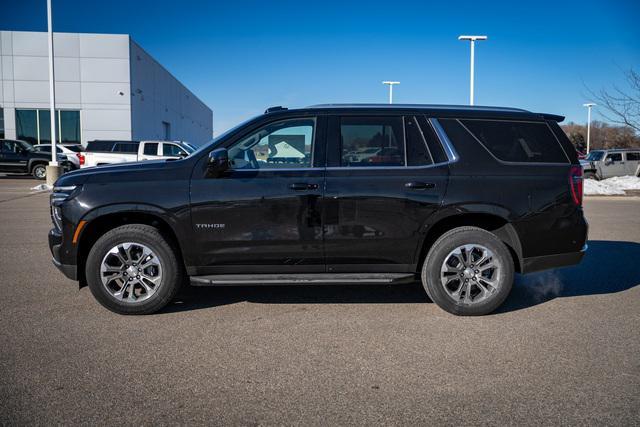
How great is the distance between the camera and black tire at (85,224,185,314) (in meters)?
4.51

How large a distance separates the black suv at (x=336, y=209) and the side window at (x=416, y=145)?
0.01m

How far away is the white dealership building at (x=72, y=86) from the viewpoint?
1356 inches

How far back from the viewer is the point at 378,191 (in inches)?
179

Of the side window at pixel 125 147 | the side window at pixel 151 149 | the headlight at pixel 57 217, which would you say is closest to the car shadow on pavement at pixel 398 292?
the headlight at pixel 57 217

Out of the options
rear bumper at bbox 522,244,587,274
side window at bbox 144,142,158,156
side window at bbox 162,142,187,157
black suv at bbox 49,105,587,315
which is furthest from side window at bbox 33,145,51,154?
rear bumper at bbox 522,244,587,274

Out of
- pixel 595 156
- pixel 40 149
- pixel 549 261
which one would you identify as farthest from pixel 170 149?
pixel 595 156

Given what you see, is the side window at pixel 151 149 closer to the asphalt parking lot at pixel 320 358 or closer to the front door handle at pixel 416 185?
the asphalt parking lot at pixel 320 358

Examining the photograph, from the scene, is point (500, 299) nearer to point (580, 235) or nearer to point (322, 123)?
point (580, 235)

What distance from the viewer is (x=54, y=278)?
19.5 ft

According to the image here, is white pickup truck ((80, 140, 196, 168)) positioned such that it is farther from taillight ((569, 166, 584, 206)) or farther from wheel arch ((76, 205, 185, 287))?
taillight ((569, 166, 584, 206))

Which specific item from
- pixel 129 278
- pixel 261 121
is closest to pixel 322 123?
pixel 261 121

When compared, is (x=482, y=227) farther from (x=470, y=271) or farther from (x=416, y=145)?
(x=416, y=145)

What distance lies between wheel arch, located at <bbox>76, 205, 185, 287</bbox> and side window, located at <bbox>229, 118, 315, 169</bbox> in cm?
86

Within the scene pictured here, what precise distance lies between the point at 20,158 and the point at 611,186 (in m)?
26.9
